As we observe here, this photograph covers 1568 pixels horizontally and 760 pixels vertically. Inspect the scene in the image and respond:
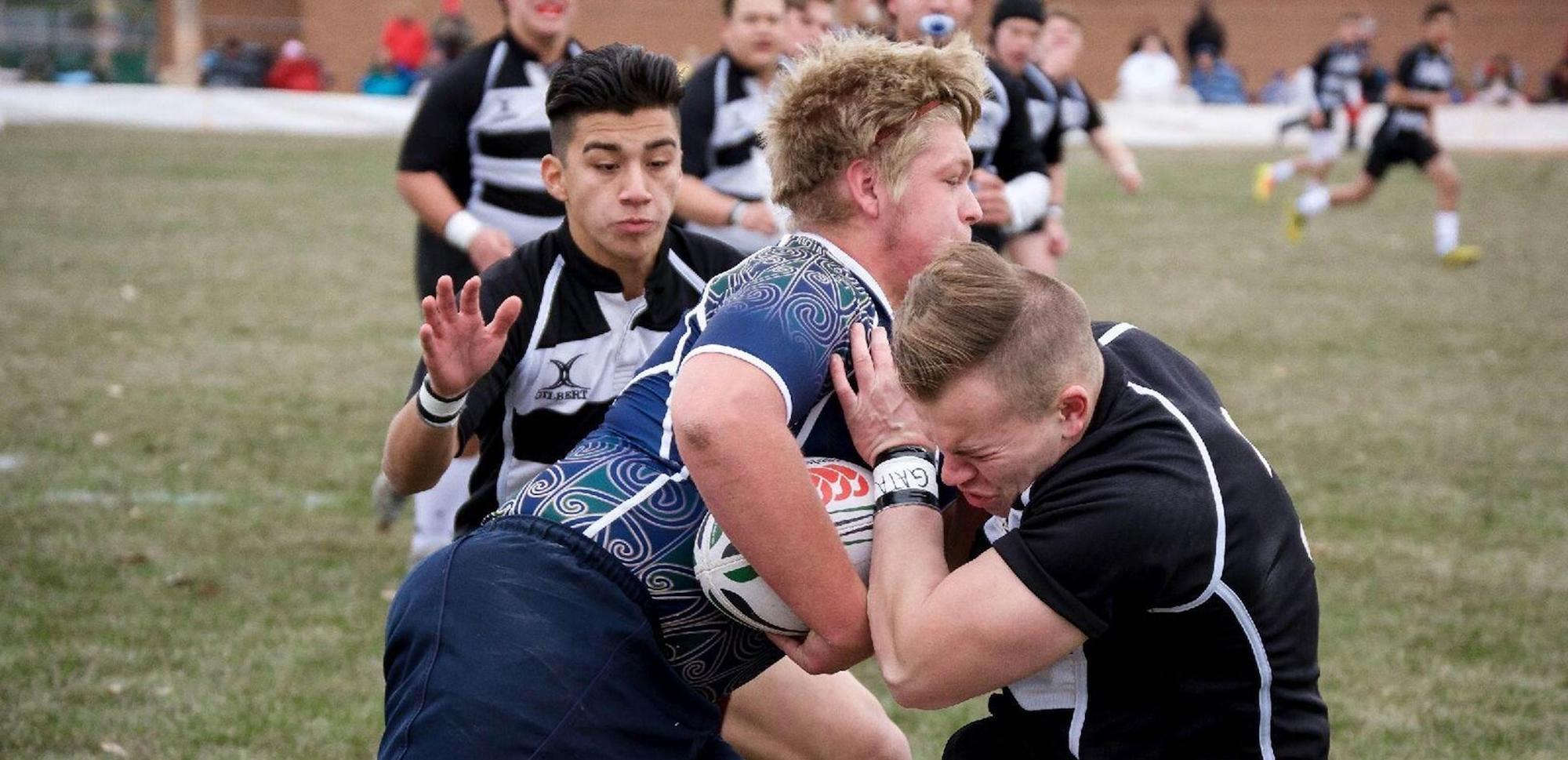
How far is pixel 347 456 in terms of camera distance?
814cm

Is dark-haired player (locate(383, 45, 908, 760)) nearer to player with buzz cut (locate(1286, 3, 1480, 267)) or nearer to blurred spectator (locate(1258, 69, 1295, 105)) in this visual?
player with buzz cut (locate(1286, 3, 1480, 267))

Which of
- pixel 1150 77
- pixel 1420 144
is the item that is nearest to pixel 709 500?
pixel 1420 144

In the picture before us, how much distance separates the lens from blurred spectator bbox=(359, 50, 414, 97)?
32500mm

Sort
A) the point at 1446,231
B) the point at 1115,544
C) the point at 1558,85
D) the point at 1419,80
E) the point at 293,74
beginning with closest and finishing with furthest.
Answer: the point at 1115,544 → the point at 1446,231 → the point at 1419,80 → the point at 293,74 → the point at 1558,85

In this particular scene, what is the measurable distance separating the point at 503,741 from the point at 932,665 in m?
0.71

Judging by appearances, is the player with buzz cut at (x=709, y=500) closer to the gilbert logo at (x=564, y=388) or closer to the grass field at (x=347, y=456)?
the gilbert logo at (x=564, y=388)

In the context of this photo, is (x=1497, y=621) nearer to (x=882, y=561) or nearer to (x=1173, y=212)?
(x=882, y=561)

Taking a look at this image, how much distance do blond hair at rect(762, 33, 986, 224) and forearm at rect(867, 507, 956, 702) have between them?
1.89 ft

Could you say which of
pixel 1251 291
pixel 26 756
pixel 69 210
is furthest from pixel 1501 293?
pixel 69 210

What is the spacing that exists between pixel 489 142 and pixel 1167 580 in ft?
14.8

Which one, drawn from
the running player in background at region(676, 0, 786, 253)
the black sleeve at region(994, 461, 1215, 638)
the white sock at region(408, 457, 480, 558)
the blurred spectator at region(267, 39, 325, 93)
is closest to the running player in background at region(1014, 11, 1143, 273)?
the running player in background at region(676, 0, 786, 253)

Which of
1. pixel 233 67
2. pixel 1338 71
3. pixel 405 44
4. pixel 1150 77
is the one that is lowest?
pixel 233 67

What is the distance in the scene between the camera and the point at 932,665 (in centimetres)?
261

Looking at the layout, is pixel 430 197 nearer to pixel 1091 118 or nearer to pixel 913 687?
pixel 913 687
